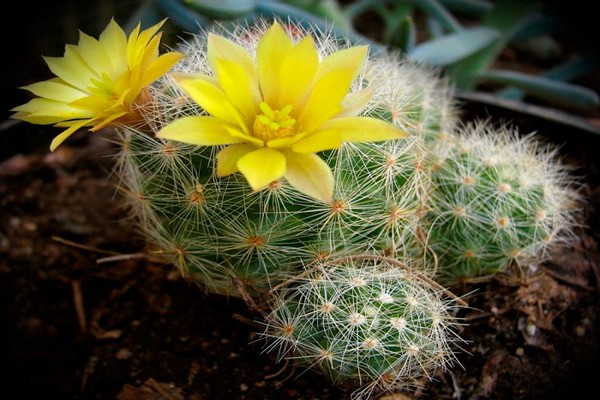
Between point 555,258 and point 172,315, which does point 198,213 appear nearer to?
point 172,315

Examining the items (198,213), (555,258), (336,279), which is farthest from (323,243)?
(555,258)

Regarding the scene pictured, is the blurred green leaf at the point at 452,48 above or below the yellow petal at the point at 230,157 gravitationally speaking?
below

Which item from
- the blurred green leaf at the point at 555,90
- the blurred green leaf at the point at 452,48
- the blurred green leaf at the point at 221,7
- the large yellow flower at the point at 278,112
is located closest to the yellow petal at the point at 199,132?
the large yellow flower at the point at 278,112

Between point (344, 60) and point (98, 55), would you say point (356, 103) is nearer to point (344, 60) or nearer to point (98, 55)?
point (344, 60)

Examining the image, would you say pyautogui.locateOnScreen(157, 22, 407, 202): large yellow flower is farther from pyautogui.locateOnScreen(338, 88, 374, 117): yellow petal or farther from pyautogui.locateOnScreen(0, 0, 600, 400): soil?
pyautogui.locateOnScreen(0, 0, 600, 400): soil

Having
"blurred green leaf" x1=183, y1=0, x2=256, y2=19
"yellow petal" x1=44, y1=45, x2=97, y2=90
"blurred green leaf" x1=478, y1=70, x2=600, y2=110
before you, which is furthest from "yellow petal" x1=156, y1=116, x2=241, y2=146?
"blurred green leaf" x1=478, y1=70, x2=600, y2=110

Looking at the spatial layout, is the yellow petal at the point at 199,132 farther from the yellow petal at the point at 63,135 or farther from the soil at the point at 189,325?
the soil at the point at 189,325
